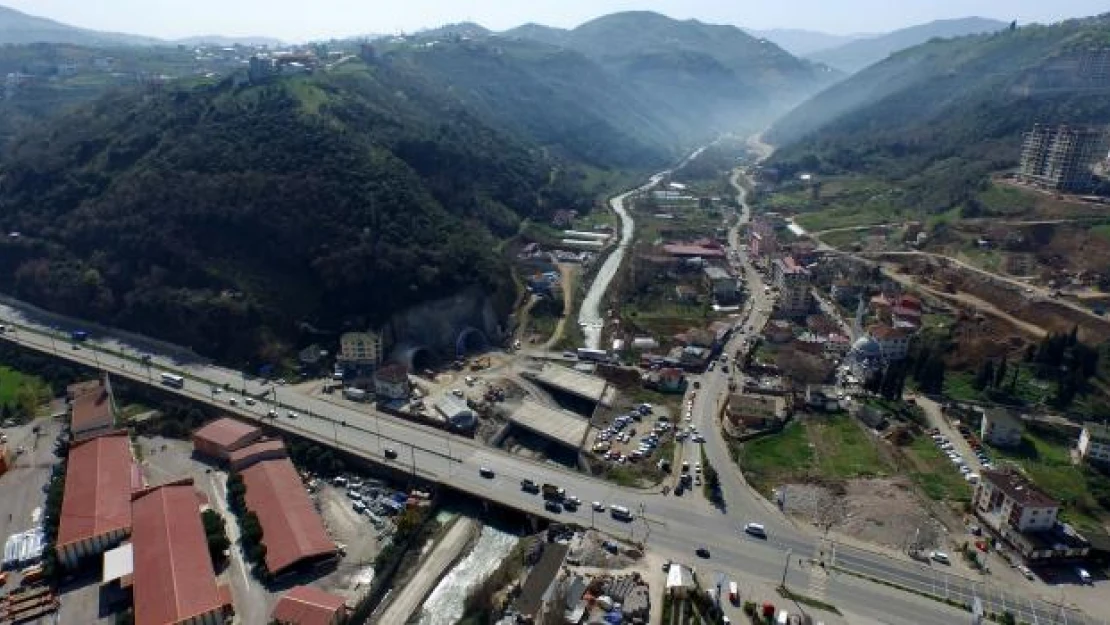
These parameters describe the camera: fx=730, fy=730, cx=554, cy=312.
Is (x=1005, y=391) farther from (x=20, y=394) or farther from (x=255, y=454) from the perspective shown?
(x=20, y=394)

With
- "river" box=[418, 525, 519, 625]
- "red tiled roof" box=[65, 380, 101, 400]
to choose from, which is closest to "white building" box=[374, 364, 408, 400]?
"river" box=[418, 525, 519, 625]

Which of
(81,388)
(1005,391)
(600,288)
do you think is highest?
(1005,391)

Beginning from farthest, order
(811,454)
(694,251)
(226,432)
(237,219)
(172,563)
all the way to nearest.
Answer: (694,251) < (237,219) < (226,432) < (811,454) < (172,563)

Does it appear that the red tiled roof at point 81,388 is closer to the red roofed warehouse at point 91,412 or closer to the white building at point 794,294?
the red roofed warehouse at point 91,412

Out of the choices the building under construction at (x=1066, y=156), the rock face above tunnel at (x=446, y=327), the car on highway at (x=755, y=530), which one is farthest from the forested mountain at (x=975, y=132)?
the car on highway at (x=755, y=530)

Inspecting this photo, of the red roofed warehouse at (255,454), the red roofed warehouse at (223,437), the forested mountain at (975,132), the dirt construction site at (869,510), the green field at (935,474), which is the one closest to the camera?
the dirt construction site at (869,510)

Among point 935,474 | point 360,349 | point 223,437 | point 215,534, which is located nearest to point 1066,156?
point 935,474
